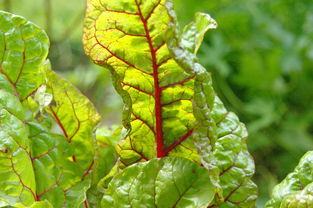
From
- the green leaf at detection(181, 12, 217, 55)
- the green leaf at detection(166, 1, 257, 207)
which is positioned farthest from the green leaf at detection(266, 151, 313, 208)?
the green leaf at detection(181, 12, 217, 55)

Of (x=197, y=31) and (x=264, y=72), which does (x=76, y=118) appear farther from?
(x=264, y=72)

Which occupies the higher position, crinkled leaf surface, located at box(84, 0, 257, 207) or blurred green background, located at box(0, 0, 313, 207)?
crinkled leaf surface, located at box(84, 0, 257, 207)

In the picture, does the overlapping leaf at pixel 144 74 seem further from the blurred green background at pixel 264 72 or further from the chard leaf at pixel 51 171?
the blurred green background at pixel 264 72

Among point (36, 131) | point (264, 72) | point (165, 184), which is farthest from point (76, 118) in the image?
point (264, 72)

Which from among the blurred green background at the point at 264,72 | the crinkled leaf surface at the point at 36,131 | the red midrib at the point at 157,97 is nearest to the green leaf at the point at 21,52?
the crinkled leaf surface at the point at 36,131

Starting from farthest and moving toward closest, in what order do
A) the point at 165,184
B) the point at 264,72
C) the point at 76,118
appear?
the point at 264,72 < the point at 76,118 < the point at 165,184

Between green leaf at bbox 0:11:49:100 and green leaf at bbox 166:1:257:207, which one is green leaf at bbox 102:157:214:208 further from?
green leaf at bbox 0:11:49:100
